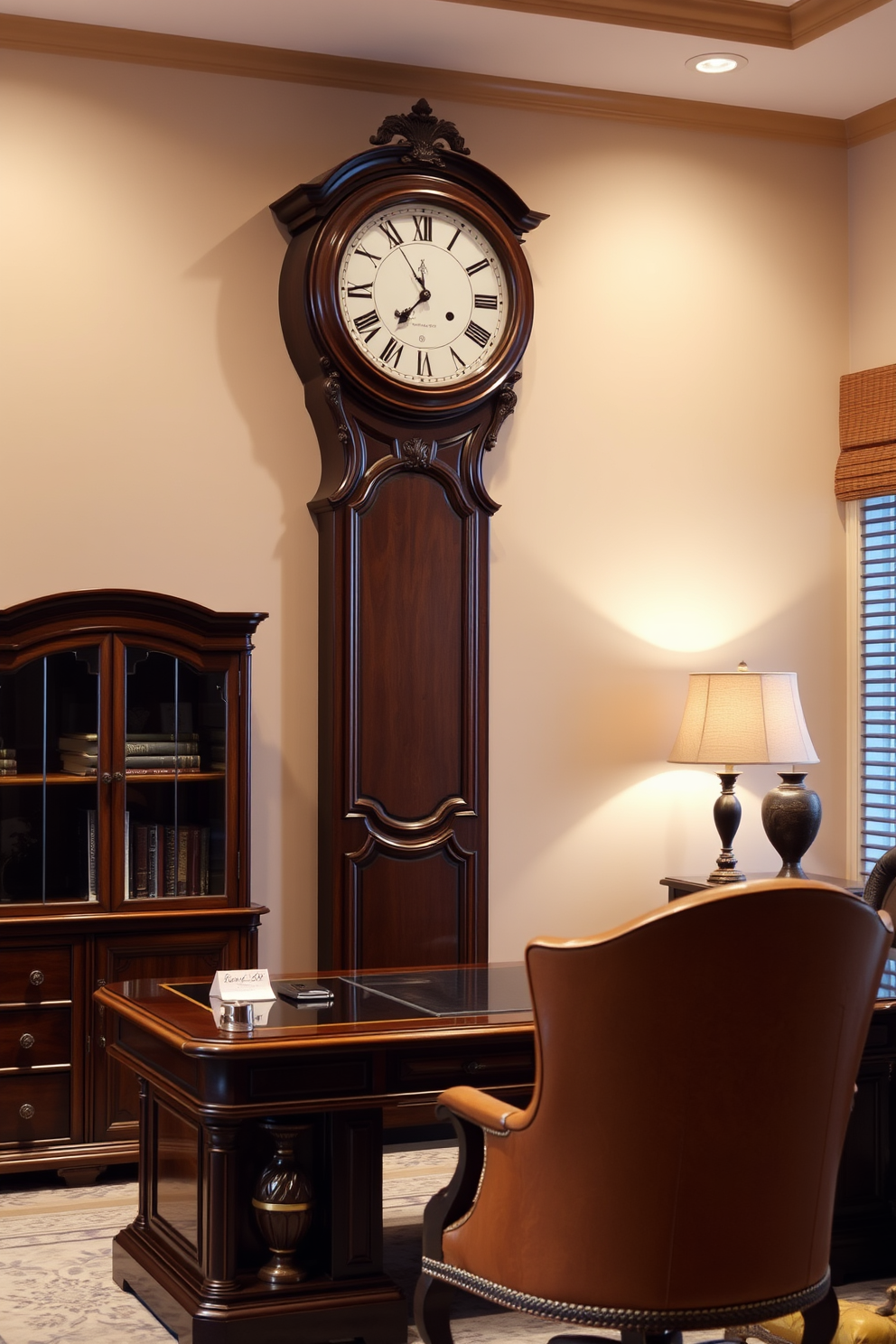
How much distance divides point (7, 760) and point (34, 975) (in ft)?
1.94

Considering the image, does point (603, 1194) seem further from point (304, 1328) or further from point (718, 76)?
point (718, 76)

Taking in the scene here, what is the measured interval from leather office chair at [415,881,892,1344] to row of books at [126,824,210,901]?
2.12 metres

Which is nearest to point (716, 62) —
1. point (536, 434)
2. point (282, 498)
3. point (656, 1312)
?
point (536, 434)

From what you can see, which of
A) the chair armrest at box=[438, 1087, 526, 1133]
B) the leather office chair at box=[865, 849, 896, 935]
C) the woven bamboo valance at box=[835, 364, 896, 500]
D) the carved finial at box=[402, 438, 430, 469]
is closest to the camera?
the chair armrest at box=[438, 1087, 526, 1133]

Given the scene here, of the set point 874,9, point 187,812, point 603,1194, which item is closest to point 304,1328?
point 603,1194

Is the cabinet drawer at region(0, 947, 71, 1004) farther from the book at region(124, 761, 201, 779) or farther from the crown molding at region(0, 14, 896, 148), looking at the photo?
the crown molding at region(0, 14, 896, 148)

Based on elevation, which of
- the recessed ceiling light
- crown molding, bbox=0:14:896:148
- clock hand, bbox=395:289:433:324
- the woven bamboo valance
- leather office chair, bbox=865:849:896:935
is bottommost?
leather office chair, bbox=865:849:896:935

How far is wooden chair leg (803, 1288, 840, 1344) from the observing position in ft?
8.77

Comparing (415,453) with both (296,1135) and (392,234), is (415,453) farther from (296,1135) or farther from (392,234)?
(296,1135)

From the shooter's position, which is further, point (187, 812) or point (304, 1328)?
point (187, 812)

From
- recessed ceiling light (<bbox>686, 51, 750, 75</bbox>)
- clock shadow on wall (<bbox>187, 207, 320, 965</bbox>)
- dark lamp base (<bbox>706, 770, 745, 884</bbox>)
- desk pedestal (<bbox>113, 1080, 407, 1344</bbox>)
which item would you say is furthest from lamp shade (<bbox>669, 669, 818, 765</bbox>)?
desk pedestal (<bbox>113, 1080, 407, 1344</bbox>)

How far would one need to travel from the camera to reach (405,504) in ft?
16.2

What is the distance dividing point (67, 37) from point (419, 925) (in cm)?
287

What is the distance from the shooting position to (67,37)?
4.68 m
